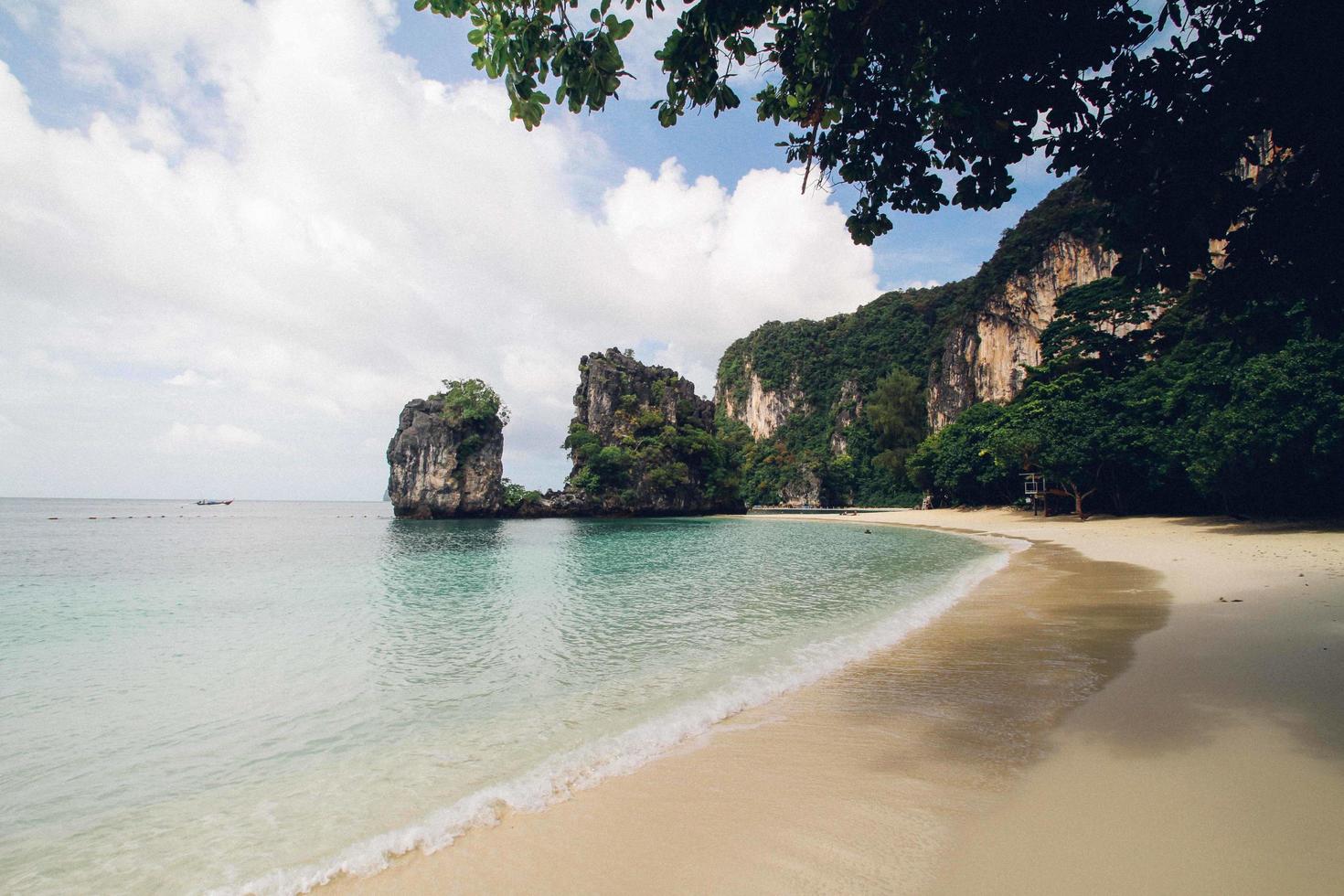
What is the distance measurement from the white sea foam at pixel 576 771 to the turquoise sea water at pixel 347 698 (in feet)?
0.08

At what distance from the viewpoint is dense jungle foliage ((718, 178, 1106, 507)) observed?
75.1 metres

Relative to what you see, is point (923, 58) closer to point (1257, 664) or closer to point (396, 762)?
point (1257, 664)

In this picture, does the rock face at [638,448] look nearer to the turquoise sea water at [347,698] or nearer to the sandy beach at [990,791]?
the turquoise sea water at [347,698]

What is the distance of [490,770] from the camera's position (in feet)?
15.4

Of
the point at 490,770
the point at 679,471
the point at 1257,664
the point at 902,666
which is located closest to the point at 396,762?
the point at 490,770

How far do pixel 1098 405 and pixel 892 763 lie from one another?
4080 cm

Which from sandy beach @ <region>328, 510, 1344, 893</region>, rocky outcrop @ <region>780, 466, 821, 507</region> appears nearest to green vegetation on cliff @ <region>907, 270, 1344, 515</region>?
sandy beach @ <region>328, 510, 1344, 893</region>

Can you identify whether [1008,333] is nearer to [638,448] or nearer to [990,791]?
[638,448]

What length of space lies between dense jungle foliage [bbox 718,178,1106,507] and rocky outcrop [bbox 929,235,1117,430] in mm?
1856

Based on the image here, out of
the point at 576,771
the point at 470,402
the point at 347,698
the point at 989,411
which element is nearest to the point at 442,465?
the point at 470,402

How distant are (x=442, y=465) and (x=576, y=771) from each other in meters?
65.5

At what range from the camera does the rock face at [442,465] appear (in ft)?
212

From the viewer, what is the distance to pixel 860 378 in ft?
374

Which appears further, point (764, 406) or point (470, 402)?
point (764, 406)
